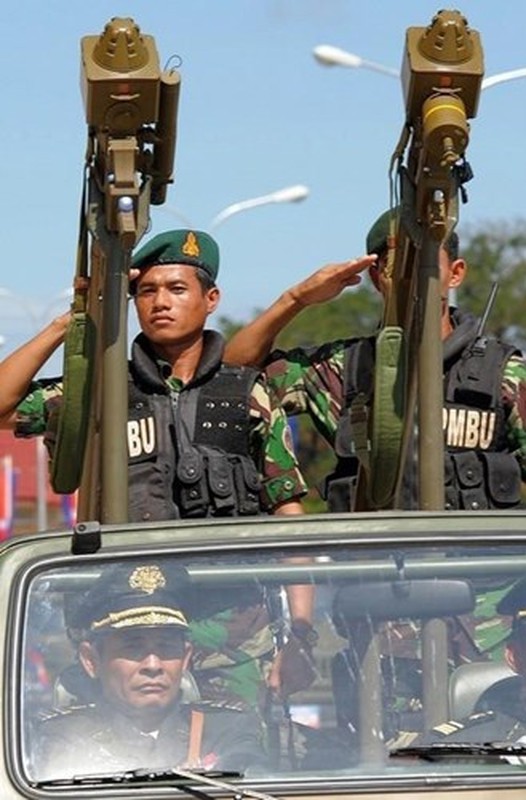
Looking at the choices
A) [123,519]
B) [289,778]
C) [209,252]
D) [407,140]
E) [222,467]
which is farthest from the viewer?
[209,252]

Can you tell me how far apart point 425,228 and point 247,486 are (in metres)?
1.05

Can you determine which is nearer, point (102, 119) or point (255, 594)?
point (255, 594)

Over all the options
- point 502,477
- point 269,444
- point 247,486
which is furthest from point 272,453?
point 502,477

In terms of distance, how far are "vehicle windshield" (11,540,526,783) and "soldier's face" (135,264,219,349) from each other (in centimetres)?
200

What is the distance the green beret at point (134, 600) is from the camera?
14.6ft

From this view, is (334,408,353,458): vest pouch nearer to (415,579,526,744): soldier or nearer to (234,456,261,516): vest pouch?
(234,456,261,516): vest pouch

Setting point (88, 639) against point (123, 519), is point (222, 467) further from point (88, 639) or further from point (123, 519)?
point (88, 639)

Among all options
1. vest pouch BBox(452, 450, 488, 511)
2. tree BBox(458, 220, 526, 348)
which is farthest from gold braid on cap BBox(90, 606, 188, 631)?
tree BBox(458, 220, 526, 348)

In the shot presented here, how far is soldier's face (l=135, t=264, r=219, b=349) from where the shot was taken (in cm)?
644

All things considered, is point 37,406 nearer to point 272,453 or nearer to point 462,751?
point 272,453

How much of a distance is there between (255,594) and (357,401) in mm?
1688

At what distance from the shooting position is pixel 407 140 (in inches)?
227

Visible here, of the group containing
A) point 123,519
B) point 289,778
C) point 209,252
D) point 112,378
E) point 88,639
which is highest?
point 209,252

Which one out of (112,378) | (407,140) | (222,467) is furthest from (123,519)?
(407,140)
